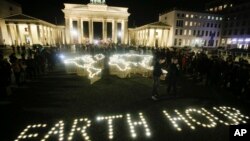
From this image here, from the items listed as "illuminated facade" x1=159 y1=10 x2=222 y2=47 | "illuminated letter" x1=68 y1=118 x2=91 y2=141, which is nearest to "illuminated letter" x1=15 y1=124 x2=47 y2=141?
"illuminated letter" x1=68 y1=118 x2=91 y2=141

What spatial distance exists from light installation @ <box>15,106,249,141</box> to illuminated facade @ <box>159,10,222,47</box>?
5236 centimetres

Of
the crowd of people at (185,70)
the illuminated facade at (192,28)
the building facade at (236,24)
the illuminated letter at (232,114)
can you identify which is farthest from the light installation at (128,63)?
the building facade at (236,24)

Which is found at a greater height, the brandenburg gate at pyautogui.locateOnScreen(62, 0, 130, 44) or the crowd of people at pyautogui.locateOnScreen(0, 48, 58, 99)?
the brandenburg gate at pyautogui.locateOnScreen(62, 0, 130, 44)

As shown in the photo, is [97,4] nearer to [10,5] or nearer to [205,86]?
[10,5]

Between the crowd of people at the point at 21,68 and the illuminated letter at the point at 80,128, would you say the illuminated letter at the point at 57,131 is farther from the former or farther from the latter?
the crowd of people at the point at 21,68

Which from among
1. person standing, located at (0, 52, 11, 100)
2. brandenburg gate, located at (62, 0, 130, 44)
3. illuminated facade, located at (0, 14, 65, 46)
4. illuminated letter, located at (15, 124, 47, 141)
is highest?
brandenburg gate, located at (62, 0, 130, 44)

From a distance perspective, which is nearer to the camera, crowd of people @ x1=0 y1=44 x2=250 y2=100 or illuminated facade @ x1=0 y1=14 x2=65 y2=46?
crowd of people @ x1=0 y1=44 x2=250 y2=100

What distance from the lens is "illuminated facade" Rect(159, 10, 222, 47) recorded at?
181ft

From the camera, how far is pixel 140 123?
579cm

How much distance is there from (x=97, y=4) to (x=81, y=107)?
174 feet

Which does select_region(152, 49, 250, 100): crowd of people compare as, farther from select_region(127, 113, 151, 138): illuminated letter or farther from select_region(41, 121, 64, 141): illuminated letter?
select_region(41, 121, 64, 141): illuminated letter

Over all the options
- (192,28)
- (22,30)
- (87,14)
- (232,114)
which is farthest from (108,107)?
(192,28)

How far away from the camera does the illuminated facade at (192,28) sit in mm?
Result: 55031

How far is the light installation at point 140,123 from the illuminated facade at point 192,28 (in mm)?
52359
